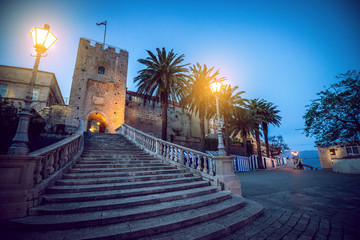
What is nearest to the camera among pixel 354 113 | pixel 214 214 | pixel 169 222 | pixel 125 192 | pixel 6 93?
pixel 169 222

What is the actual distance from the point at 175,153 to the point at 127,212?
4.43 m

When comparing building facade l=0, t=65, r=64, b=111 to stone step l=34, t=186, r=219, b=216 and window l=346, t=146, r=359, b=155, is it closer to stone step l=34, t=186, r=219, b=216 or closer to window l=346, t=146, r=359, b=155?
stone step l=34, t=186, r=219, b=216

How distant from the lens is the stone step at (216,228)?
9.18 ft

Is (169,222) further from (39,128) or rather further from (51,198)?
(39,128)

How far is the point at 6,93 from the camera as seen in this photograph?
61.5ft

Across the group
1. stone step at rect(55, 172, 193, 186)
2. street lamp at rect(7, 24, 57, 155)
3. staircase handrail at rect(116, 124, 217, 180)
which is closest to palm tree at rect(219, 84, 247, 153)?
staircase handrail at rect(116, 124, 217, 180)

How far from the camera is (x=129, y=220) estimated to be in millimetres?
A: 3150

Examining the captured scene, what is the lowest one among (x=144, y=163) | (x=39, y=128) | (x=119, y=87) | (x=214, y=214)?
(x=214, y=214)

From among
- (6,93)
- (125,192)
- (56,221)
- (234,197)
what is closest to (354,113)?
(234,197)

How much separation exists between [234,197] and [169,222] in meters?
2.88

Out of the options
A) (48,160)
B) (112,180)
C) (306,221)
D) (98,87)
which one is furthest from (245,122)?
(48,160)

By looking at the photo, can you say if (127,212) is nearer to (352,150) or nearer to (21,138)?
(21,138)

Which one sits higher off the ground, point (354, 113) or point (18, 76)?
point (18, 76)

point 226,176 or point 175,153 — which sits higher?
Result: point 175,153
